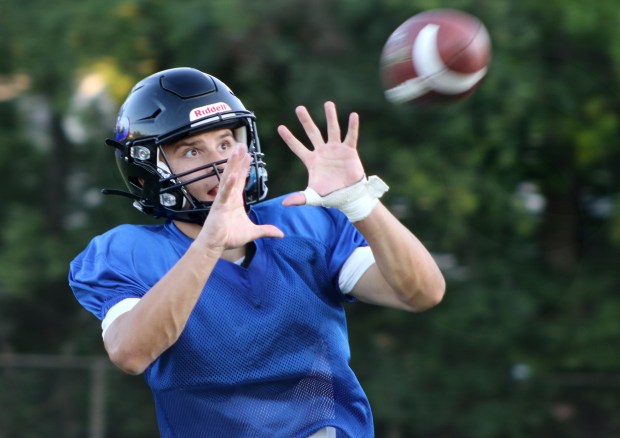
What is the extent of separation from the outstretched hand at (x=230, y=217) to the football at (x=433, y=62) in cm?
89

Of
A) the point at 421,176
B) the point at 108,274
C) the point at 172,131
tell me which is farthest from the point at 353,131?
the point at 421,176

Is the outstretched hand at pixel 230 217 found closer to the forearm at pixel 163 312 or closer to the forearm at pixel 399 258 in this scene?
the forearm at pixel 163 312

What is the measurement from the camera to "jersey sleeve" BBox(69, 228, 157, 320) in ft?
10.2

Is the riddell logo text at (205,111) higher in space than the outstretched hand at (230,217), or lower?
higher

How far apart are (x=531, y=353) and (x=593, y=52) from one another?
7.50 ft

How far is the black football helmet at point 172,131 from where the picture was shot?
3361 mm

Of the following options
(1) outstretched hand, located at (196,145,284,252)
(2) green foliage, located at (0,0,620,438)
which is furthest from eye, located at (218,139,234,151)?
(2) green foliage, located at (0,0,620,438)

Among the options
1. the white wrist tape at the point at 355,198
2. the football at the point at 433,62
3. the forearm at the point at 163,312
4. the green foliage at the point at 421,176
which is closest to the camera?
the forearm at the point at 163,312

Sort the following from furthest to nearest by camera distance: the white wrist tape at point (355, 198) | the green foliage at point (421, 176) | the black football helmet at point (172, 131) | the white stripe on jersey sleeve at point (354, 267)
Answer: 1. the green foliage at point (421, 176)
2. the black football helmet at point (172, 131)
3. the white stripe on jersey sleeve at point (354, 267)
4. the white wrist tape at point (355, 198)

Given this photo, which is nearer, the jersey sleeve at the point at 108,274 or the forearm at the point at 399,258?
the forearm at the point at 399,258

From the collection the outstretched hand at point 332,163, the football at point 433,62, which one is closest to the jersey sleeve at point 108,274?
the outstretched hand at point 332,163

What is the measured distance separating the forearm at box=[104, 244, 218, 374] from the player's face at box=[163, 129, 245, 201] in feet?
1.68

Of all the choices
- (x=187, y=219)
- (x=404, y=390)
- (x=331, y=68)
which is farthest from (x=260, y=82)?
(x=187, y=219)

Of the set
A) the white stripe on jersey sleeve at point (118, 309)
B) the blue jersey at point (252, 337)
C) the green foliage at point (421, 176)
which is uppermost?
the white stripe on jersey sleeve at point (118, 309)
